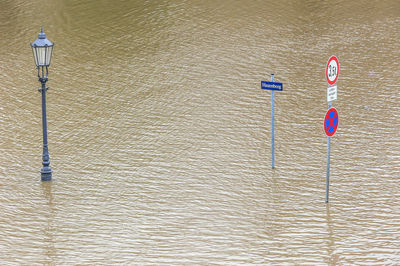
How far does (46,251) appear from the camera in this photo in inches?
373

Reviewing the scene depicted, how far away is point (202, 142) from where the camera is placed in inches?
549

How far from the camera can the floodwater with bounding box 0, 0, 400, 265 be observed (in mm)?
9703

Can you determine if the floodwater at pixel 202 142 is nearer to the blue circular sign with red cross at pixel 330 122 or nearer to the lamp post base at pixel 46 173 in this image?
the lamp post base at pixel 46 173

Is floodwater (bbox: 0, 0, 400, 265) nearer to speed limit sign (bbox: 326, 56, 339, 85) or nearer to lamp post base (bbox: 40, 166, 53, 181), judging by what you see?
lamp post base (bbox: 40, 166, 53, 181)

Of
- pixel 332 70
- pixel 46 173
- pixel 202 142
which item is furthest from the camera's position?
pixel 202 142

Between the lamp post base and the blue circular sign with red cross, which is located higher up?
the blue circular sign with red cross

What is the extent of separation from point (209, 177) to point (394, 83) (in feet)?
24.3

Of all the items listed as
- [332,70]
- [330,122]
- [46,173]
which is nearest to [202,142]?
[46,173]

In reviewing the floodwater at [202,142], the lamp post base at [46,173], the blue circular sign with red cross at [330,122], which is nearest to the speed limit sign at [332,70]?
the blue circular sign with red cross at [330,122]

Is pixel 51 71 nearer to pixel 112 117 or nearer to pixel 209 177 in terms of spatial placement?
pixel 112 117

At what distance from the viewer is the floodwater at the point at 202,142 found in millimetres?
9703

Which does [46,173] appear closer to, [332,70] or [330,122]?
[330,122]

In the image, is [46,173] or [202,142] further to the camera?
[202,142]

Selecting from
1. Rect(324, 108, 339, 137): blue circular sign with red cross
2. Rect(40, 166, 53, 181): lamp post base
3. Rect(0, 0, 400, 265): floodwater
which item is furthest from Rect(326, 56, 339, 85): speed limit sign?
Rect(40, 166, 53, 181): lamp post base
